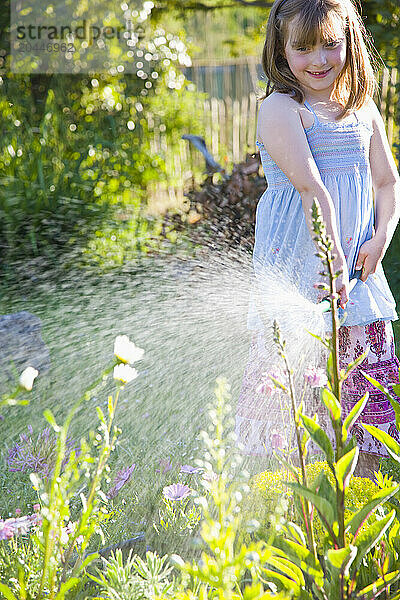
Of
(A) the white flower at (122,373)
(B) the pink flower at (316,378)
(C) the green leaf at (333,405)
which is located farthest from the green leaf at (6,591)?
(B) the pink flower at (316,378)

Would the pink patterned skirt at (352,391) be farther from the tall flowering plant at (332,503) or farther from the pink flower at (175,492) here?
the tall flowering plant at (332,503)

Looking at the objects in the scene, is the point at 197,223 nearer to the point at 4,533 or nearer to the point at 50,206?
the point at 50,206

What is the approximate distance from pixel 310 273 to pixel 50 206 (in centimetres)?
270

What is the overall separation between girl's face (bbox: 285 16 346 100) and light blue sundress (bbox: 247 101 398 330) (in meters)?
0.07

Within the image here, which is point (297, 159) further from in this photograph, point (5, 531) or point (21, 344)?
point (21, 344)

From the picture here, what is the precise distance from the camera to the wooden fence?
599cm

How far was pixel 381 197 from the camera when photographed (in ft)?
6.97

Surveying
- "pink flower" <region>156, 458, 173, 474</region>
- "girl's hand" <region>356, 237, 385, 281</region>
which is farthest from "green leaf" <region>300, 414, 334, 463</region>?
"pink flower" <region>156, 458, 173, 474</region>

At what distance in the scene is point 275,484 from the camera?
174 cm

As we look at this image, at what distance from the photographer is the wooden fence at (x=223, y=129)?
5992 mm

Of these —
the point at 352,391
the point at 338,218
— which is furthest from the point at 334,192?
the point at 352,391

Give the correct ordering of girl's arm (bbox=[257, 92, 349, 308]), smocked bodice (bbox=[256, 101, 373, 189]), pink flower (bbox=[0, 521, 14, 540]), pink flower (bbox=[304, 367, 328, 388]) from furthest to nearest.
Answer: smocked bodice (bbox=[256, 101, 373, 189])
girl's arm (bbox=[257, 92, 349, 308])
pink flower (bbox=[304, 367, 328, 388])
pink flower (bbox=[0, 521, 14, 540])

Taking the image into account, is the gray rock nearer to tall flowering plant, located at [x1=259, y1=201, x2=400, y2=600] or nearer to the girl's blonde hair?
the girl's blonde hair

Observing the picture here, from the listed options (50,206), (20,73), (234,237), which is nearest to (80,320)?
(50,206)
